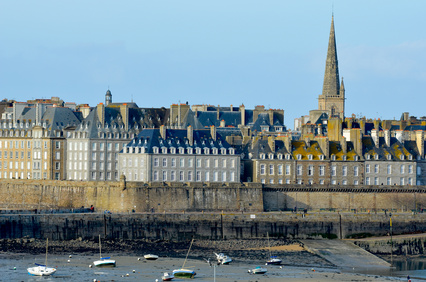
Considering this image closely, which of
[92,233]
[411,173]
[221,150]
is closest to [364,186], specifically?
[411,173]

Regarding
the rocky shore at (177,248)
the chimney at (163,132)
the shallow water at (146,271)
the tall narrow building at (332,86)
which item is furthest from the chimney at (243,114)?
the shallow water at (146,271)

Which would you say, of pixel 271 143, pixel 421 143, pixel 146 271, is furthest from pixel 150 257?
pixel 421 143

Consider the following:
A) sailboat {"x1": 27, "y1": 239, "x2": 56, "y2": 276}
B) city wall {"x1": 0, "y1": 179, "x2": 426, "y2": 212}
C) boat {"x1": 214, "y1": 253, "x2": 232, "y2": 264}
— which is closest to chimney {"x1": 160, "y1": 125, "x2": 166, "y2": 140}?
city wall {"x1": 0, "y1": 179, "x2": 426, "y2": 212}

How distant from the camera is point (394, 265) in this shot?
8444 centimetres

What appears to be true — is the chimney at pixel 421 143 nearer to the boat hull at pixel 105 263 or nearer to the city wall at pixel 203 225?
the city wall at pixel 203 225

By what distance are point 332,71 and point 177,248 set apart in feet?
235

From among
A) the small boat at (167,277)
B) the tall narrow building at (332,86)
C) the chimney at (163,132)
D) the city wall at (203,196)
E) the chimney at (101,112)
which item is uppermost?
the tall narrow building at (332,86)

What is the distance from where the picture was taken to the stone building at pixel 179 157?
10725 centimetres

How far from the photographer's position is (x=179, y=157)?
354 ft

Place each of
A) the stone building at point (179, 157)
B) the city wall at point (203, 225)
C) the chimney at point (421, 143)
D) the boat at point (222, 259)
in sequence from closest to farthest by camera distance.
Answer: the boat at point (222, 259) < the city wall at point (203, 225) < the stone building at point (179, 157) < the chimney at point (421, 143)

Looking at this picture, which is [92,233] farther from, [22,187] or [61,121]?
[61,121]

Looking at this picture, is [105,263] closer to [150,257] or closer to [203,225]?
[150,257]

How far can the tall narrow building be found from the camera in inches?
6142

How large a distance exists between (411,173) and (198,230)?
26.4 m
